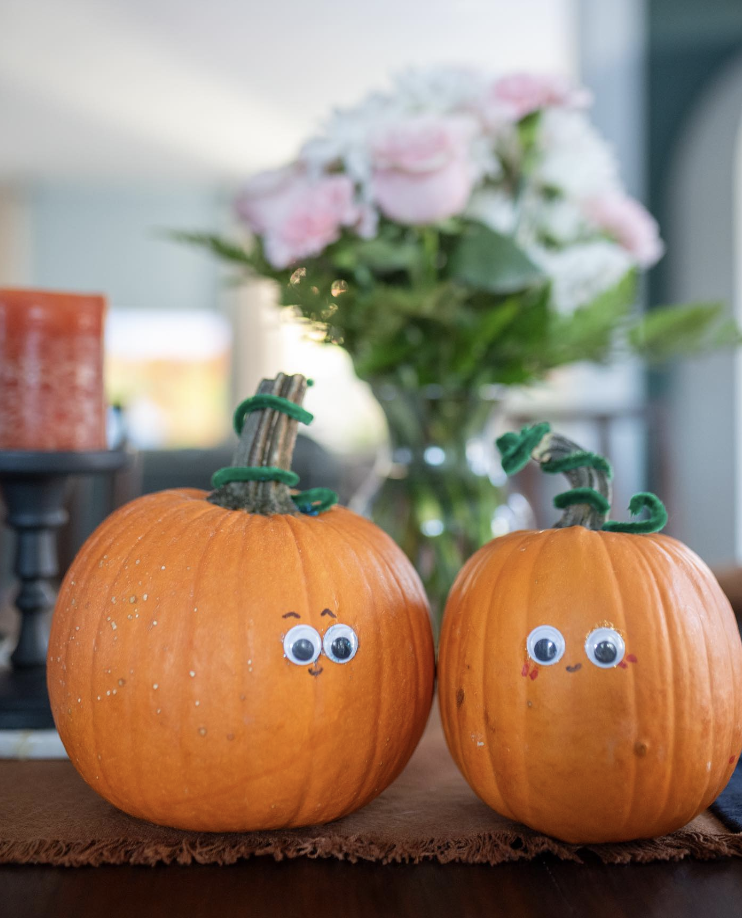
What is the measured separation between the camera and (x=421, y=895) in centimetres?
45

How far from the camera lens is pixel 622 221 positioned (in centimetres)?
100

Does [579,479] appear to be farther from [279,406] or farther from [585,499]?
[279,406]

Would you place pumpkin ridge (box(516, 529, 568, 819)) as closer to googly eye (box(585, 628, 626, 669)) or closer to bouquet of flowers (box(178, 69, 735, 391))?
googly eye (box(585, 628, 626, 669))

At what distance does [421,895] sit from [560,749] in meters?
0.11

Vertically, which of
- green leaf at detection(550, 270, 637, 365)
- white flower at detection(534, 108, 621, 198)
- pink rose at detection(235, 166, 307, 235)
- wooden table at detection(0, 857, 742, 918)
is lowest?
wooden table at detection(0, 857, 742, 918)

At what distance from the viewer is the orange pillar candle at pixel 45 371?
723 millimetres

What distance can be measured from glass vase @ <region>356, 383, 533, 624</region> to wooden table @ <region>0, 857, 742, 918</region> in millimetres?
446

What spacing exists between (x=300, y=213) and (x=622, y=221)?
398 mm

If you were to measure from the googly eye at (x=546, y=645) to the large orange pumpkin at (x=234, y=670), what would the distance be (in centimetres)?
9

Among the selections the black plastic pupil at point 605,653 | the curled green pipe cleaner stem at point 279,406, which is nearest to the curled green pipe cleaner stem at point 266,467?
the curled green pipe cleaner stem at point 279,406

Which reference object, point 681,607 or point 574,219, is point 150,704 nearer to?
point 681,607

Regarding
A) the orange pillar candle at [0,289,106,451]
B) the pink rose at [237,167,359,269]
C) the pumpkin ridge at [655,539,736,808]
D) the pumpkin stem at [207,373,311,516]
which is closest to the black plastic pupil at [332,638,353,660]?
the pumpkin stem at [207,373,311,516]

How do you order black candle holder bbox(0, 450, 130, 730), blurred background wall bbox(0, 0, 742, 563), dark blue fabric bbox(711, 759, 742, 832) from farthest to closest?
blurred background wall bbox(0, 0, 742, 563) < black candle holder bbox(0, 450, 130, 730) < dark blue fabric bbox(711, 759, 742, 832)

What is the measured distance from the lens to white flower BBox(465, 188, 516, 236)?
1000 mm
